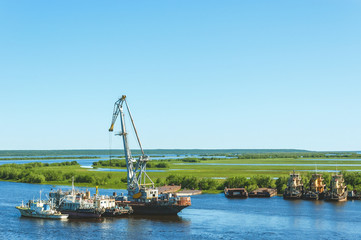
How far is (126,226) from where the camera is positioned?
79.9m

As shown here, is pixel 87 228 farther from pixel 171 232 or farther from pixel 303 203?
pixel 303 203

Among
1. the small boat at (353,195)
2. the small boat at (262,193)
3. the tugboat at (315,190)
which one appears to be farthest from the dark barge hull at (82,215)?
the small boat at (353,195)

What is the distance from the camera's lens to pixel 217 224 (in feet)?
260

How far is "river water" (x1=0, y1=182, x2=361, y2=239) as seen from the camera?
71438mm

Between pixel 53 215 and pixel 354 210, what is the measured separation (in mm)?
62913

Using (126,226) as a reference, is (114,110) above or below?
above

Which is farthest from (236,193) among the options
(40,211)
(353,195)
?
(40,211)

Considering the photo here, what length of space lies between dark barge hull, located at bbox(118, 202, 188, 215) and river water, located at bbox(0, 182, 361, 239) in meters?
1.92

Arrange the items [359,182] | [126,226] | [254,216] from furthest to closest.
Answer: [359,182], [254,216], [126,226]

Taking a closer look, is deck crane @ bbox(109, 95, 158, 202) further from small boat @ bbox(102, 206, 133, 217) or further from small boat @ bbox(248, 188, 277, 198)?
small boat @ bbox(248, 188, 277, 198)

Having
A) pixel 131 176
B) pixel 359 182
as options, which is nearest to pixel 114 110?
pixel 131 176

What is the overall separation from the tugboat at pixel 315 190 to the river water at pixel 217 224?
1213 centimetres

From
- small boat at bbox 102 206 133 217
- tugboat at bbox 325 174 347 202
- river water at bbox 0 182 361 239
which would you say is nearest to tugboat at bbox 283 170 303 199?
tugboat at bbox 325 174 347 202

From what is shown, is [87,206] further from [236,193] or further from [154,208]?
[236,193]
